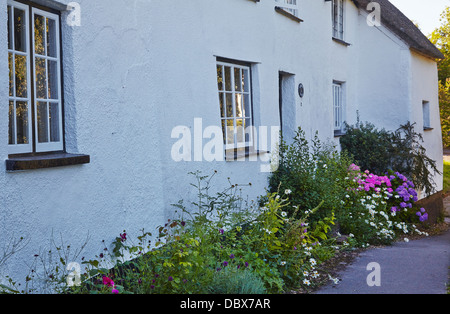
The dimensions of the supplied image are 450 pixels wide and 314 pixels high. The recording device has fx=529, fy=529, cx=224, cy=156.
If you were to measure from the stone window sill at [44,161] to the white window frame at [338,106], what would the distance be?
948 centimetres

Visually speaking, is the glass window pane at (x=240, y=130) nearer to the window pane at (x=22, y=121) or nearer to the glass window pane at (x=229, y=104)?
the glass window pane at (x=229, y=104)

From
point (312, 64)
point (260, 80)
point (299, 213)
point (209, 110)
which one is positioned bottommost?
point (299, 213)

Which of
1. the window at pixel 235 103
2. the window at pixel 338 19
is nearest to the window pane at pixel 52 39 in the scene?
the window at pixel 235 103

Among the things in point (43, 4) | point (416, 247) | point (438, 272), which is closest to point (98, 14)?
point (43, 4)

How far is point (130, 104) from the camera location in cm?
522

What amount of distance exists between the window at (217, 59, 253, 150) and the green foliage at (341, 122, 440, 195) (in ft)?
17.0

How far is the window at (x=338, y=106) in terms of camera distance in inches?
517

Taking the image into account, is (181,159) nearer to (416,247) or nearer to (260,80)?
(260,80)

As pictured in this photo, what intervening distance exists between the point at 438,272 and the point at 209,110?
12.0 ft

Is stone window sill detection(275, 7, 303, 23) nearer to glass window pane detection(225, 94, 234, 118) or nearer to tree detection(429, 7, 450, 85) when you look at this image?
glass window pane detection(225, 94, 234, 118)

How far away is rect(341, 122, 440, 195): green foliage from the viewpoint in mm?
12859

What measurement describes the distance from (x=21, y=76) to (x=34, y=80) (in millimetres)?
116

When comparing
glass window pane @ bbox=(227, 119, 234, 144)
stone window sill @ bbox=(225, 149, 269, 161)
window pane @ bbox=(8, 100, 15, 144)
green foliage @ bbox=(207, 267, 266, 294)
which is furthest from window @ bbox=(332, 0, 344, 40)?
window pane @ bbox=(8, 100, 15, 144)
